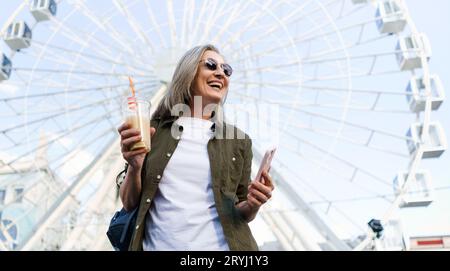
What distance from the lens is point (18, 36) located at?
9.73 meters

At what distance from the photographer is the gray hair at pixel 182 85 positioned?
1.92 metres

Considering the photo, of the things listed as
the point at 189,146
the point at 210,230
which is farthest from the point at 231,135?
the point at 210,230

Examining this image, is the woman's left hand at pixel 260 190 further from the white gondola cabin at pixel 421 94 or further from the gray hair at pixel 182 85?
the white gondola cabin at pixel 421 94

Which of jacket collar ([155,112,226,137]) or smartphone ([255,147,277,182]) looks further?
jacket collar ([155,112,226,137])

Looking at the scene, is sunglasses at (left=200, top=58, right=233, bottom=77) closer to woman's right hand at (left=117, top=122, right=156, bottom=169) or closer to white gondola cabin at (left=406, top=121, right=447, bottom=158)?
woman's right hand at (left=117, top=122, right=156, bottom=169)

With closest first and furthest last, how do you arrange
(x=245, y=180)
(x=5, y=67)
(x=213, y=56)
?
(x=245, y=180), (x=213, y=56), (x=5, y=67)

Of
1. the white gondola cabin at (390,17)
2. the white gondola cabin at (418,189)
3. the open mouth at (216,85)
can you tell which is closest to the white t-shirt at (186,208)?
the open mouth at (216,85)

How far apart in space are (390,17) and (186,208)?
9.45 m

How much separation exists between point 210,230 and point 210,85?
58 centimetres

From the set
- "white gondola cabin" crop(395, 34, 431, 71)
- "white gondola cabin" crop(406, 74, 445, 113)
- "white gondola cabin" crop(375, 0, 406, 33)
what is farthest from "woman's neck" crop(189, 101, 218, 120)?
"white gondola cabin" crop(375, 0, 406, 33)

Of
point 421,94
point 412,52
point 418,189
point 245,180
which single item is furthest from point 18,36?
point 245,180

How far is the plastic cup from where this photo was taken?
1.61m

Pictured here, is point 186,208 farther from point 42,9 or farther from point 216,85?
point 42,9
